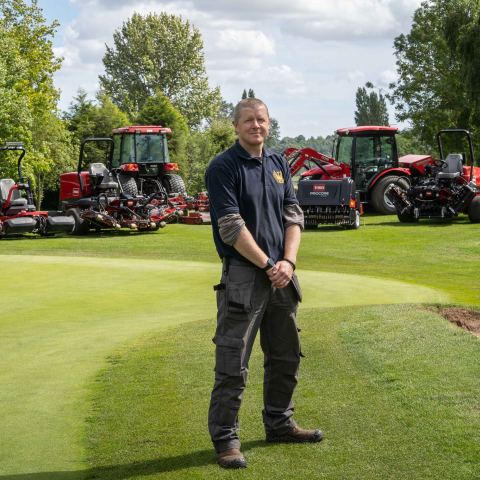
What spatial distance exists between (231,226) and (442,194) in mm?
16287

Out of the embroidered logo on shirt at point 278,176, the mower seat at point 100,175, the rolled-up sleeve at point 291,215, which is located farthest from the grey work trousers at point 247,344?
the mower seat at point 100,175

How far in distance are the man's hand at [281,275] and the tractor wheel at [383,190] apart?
59.3 feet

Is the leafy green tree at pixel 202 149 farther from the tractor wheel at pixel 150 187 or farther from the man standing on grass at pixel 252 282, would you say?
the man standing on grass at pixel 252 282

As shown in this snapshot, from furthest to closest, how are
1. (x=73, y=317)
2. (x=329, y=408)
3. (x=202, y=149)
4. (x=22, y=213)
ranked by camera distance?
(x=202, y=149), (x=22, y=213), (x=73, y=317), (x=329, y=408)

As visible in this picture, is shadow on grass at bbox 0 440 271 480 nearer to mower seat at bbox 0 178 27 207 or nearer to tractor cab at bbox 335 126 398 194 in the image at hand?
mower seat at bbox 0 178 27 207

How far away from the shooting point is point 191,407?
3.98 meters

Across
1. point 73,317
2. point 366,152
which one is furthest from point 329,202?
point 73,317

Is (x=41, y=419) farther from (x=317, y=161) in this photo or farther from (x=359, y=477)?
(x=317, y=161)

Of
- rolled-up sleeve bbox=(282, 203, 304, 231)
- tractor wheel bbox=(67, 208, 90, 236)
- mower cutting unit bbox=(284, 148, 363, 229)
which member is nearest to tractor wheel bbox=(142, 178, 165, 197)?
tractor wheel bbox=(67, 208, 90, 236)

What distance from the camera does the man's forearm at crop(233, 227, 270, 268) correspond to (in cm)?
322

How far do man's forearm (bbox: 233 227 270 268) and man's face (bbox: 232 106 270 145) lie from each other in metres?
0.45

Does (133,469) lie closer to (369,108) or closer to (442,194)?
(442,194)

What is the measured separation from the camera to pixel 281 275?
328 centimetres

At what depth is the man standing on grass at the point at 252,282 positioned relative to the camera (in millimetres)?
3248
